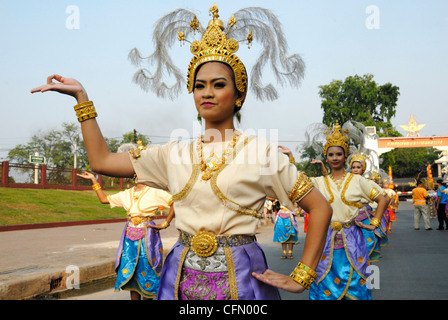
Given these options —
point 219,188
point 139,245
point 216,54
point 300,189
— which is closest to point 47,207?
point 139,245

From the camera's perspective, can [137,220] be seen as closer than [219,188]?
No

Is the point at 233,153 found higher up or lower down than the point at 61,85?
lower down

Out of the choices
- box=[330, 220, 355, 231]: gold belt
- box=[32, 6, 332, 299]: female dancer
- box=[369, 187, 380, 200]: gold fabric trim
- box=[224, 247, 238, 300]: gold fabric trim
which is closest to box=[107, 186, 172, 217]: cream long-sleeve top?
box=[330, 220, 355, 231]: gold belt

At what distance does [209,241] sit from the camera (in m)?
2.27

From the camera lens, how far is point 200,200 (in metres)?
2.33

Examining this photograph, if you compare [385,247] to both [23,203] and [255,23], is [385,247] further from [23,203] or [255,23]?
[23,203]

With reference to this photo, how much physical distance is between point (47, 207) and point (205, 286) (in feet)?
74.2

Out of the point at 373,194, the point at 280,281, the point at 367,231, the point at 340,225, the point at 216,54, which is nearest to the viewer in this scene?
the point at 280,281

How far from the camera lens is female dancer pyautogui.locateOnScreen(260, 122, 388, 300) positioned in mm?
5289

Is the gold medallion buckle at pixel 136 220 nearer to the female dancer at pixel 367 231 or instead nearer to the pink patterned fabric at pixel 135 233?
the pink patterned fabric at pixel 135 233

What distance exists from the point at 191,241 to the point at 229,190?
0.32m

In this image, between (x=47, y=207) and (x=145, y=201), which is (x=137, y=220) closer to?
(x=145, y=201)

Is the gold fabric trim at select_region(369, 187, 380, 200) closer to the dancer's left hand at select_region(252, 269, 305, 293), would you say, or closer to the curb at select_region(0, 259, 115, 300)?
the dancer's left hand at select_region(252, 269, 305, 293)
